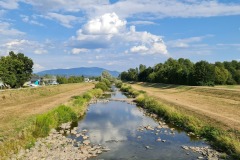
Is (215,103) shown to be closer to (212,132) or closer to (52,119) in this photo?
(212,132)

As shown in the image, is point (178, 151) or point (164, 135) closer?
point (178, 151)

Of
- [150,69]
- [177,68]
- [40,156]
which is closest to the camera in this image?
[40,156]

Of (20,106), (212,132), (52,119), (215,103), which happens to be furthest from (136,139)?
(20,106)

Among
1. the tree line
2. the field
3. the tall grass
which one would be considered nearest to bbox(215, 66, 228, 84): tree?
the tree line

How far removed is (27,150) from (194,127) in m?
17.8

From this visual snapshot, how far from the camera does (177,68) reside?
5044 inches

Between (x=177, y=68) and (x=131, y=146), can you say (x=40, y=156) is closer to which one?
(x=131, y=146)

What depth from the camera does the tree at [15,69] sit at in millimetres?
85662

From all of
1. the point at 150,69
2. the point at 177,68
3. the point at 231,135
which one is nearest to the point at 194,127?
the point at 231,135

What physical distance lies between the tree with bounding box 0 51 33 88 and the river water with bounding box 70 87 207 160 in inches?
2119

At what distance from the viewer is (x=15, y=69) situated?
91125 millimetres

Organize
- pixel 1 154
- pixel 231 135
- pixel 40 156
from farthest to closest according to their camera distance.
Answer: pixel 231 135 → pixel 40 156 → pixel 1 154

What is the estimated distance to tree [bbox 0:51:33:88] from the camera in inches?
3373

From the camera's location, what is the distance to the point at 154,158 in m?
21.9
